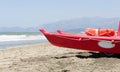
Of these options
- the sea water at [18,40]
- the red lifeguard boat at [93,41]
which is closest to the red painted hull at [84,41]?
the red lifeguard boat at [93,41]

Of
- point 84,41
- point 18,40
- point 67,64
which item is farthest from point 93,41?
point 18,40

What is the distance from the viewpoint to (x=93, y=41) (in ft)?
33.2

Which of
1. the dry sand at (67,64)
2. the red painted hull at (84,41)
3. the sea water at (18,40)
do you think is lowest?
the sea water at (18,40)

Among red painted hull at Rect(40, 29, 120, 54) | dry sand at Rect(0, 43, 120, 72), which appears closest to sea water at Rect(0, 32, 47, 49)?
red painted hull at Rect(40, 29, 120, 54)

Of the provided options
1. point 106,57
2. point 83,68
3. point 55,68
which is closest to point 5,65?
point 55,68

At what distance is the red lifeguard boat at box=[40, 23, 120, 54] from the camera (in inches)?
394

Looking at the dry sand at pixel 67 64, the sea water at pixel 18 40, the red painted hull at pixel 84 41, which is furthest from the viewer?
the sea water at pixel 18 40

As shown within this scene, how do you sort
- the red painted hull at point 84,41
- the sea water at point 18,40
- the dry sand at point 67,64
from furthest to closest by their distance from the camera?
the sea water at point 18,40 < the red painted hull at point 84,41 < the dry sand at point 67,64

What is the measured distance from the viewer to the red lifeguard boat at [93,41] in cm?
1000

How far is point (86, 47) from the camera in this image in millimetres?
10273

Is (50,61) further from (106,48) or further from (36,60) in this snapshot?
(106,48)

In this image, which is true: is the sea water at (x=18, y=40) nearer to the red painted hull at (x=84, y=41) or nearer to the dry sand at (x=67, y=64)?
the red painted hull at (x=84, y=41)

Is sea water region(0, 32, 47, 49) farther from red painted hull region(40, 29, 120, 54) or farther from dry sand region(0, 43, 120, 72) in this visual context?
dry sand region(0, 43, 120, 72)

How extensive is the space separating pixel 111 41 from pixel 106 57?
54 cm
